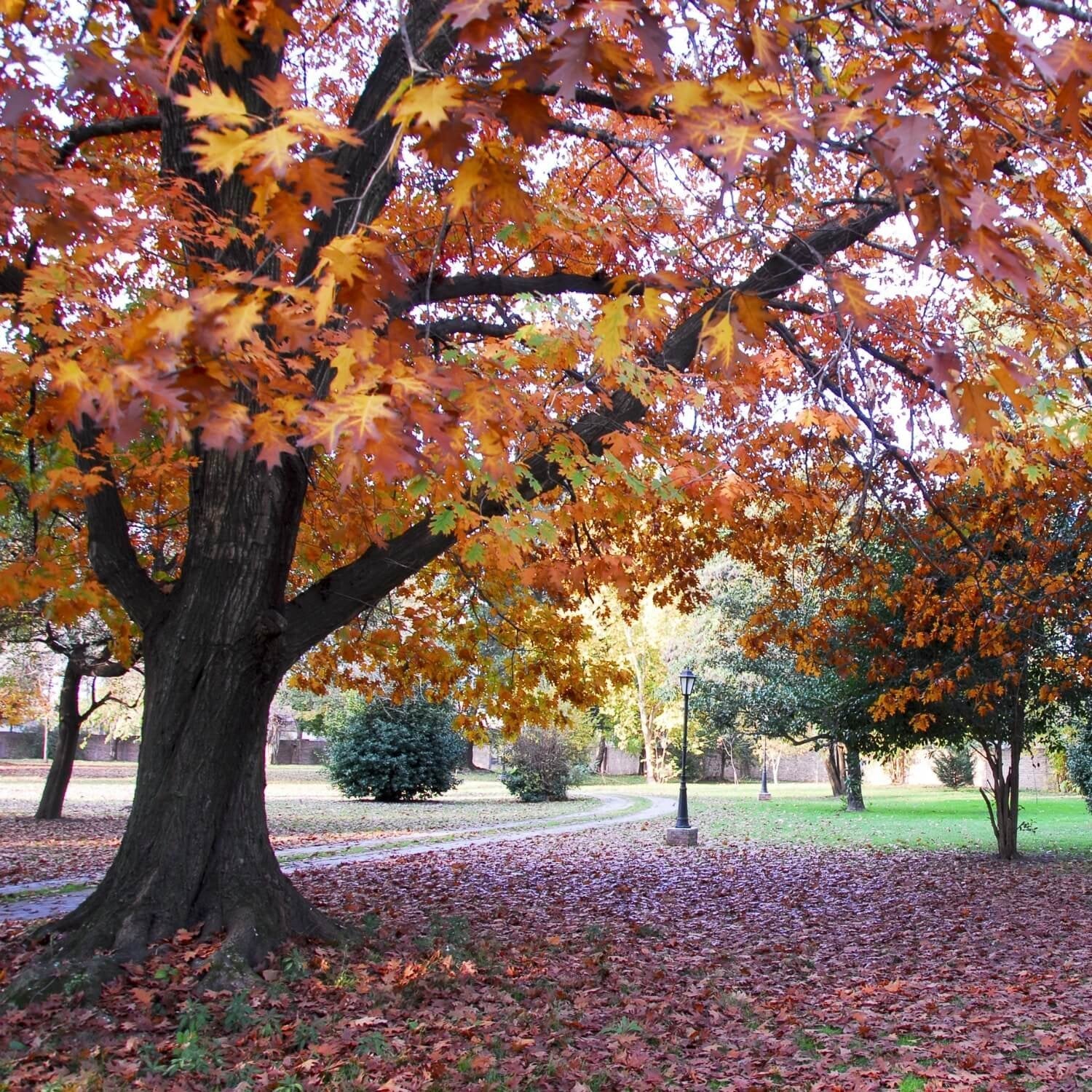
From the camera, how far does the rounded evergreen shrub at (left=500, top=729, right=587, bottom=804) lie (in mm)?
28922

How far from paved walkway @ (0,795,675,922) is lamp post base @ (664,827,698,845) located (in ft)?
7.21

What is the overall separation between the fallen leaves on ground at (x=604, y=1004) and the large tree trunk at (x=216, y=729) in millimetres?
467

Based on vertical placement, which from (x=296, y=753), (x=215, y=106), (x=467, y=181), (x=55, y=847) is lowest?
(x=296, y=753)

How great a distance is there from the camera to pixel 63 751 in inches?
744

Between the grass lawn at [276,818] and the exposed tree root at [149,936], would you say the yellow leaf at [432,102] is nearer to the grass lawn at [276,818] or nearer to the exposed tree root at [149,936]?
the exposed tree root at [149,936]

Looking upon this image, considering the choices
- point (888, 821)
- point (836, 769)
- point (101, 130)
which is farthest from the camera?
point (836, 769)

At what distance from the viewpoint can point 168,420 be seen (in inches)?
118

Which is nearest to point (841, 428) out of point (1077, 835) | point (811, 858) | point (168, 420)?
point (168, 420)

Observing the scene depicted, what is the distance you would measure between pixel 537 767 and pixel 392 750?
4.36 metres

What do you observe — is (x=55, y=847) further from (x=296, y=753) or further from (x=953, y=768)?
(x=296, y=753)

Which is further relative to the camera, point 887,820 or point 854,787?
point 854,787

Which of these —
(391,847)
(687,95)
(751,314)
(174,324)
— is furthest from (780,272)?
(391,847)

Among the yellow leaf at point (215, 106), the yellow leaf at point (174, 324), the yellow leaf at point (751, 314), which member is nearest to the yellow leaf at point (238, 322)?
the yellow leaf at point (174, 324)

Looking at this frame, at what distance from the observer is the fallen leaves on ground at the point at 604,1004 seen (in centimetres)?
496
